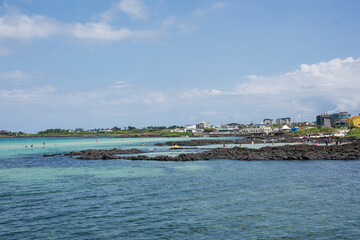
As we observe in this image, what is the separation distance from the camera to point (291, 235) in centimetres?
1318

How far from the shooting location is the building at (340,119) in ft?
492

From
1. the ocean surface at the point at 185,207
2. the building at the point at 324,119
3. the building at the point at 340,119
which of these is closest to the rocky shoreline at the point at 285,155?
the ocean surface at the point at 185,207

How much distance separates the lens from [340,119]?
152m

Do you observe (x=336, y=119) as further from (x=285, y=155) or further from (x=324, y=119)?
(x=285, y=155)

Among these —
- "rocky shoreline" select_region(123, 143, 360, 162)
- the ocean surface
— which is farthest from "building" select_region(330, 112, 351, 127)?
the ocean surface

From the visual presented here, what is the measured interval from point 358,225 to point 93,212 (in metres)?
14.0

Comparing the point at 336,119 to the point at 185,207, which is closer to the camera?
the point at 185,207

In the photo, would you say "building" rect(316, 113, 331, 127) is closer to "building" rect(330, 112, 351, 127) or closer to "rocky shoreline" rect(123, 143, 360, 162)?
"building" rect(330, 112, 351, 127)

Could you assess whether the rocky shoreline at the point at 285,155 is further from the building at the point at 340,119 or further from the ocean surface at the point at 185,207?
the building at the point at 340,119

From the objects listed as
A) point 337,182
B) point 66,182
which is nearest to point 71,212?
point 66,182

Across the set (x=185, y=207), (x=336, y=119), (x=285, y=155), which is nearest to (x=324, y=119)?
(x=336, y=119)

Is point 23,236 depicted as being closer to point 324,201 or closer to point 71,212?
point 71,212

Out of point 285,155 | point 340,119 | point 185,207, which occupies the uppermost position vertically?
point 340,119

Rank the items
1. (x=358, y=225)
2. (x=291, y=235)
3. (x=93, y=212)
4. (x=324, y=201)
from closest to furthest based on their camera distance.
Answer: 1. (x=291, y=235)
2. (x=358, y=225)
3. (x=93, y=212)
4. (x=324, y=201)
